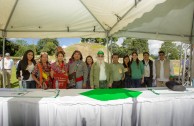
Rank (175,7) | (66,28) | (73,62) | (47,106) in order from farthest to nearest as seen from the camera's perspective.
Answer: (66,28), (175,7), (73,62), (47,106)

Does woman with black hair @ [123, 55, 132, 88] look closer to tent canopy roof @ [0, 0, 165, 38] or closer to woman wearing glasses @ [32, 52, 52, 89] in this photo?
tent canopy roof @ [0, 0, 165, 38]

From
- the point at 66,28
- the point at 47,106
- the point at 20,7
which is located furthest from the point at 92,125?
the point at 66,28

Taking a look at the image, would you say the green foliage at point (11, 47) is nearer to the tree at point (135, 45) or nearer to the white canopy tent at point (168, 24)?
the tree at point (135, 45)

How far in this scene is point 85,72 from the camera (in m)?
4.22

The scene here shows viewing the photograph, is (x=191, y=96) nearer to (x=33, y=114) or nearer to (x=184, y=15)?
(x=33, y=114)

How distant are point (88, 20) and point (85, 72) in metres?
1.95

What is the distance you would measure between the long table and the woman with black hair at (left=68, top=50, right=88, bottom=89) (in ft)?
4.50

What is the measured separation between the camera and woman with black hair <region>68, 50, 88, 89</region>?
4148 millimetres

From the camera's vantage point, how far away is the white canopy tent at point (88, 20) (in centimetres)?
451

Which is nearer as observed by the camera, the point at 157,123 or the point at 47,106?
the point at 47,106

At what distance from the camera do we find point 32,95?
2797 mm

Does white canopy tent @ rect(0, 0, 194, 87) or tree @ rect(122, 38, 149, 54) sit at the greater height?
tree @ rect(122, 38, 149, 54)

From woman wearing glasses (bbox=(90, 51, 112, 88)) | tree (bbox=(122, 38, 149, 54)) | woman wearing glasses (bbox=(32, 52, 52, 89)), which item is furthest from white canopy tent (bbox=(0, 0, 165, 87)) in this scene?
tree (bbox=(122, 38, 149, 54))

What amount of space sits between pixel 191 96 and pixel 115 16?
2.09 meters
